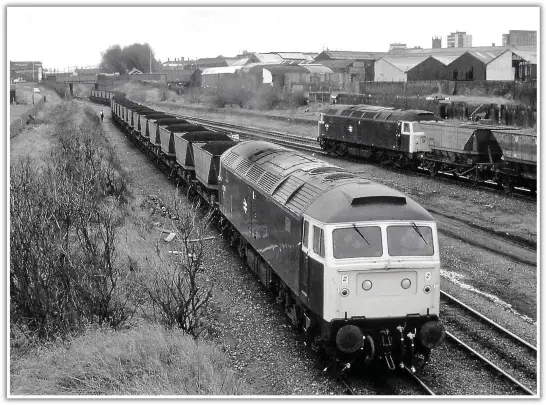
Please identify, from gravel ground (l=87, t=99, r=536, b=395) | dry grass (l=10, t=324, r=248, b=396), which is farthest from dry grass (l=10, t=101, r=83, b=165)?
dry grass (l=10, t=324, r=248, b=396)

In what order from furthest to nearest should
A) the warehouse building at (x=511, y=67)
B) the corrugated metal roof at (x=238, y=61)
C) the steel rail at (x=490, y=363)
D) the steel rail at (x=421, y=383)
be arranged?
the corrugated metal roof at (x=238, y=61), the warehouse building at (x=511, y=67), the steel rail at (x=490, y=363), the steel rail at (x=421, y=383)

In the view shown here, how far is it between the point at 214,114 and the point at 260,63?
6.79 m

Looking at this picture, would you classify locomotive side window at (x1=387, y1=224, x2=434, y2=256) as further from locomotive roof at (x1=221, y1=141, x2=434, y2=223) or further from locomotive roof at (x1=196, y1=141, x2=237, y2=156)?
locomotive roof at (x1=196, y1=141, x2=237, y2=156)

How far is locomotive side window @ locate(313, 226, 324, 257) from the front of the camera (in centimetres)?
1169

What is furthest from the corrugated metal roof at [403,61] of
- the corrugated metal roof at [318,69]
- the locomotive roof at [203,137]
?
the locomotive roof at [203,137]

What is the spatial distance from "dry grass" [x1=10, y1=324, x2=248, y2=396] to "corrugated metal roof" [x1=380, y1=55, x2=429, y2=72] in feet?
213

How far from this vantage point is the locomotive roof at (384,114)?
120 feet

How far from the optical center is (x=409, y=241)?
1166 centimetres

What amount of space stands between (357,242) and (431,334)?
193 centimetres

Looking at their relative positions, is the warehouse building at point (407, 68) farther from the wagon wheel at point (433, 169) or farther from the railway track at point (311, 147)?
the wagon wheel at point (433, 169)

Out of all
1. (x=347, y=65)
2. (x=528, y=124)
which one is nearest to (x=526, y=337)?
(x=528, y=124)

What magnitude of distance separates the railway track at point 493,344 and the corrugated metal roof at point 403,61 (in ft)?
199

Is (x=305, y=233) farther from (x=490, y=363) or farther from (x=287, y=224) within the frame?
(x=490, y=363)

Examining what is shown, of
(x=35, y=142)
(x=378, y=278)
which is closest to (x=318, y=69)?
(x=35, y=142)
